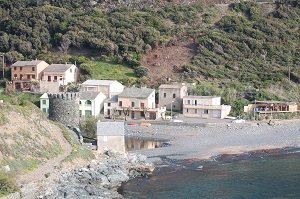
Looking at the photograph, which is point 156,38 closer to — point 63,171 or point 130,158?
point 130,158

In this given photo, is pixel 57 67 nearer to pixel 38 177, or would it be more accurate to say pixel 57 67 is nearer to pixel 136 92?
pixel 136 92

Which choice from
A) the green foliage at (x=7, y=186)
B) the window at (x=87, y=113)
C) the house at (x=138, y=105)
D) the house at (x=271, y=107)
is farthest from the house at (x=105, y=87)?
the green foliage at (x=7, y=186)

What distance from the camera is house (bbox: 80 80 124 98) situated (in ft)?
252

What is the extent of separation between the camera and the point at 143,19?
100m

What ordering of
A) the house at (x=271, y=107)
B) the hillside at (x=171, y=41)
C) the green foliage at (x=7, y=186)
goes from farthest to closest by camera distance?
the hillside at (x=171, y=41) → the house at (x=271, y=107) → the green foliage at (x=7, y=186)

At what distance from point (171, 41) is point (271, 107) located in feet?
76.3

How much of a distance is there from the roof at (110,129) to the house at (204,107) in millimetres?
22870

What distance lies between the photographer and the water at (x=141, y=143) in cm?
5831

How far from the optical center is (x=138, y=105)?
2889 inches

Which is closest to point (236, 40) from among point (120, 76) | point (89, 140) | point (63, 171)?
point (120, 76)

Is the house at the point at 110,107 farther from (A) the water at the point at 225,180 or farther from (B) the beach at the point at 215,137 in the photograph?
(A) the water at the point at 225,180

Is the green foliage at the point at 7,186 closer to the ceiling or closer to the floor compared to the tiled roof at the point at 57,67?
closer to the floor

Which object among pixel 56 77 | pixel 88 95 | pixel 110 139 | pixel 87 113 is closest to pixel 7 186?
pixel 110 139

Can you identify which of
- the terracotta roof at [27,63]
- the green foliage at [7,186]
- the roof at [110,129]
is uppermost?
the terracotta roof at [27,63]
